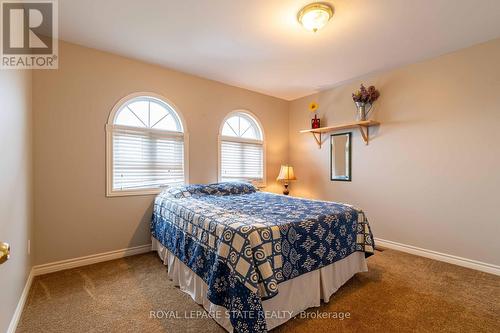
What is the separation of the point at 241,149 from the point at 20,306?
3.20 metres

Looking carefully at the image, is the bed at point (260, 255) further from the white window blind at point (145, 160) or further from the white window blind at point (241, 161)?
the white window blind at point (241, 161)

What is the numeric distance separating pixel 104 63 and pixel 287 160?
3460 millimetres

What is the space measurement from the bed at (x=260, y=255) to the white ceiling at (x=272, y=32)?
1.83 m

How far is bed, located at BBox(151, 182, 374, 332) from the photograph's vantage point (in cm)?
145

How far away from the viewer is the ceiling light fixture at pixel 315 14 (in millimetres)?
1968

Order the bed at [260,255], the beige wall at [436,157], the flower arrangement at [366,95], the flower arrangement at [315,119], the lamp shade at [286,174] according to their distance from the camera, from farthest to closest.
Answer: the lamp shade at [286,174]
the flower arrangement at [315,119]
the flower arrangement at [366,95]
the beige wall at [436,157]
the bed at [260,255]

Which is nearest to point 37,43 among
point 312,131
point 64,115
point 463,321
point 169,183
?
point 64,115

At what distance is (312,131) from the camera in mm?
4129

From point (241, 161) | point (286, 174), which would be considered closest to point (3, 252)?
point (241, 161)

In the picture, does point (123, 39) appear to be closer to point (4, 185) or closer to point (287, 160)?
point (4, 185)

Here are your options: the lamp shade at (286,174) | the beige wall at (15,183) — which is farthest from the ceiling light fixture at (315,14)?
the lamp shade at (286,174)

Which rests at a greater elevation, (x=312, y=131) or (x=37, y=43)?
(x=37, y=43)

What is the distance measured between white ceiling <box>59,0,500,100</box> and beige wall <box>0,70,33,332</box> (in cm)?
94

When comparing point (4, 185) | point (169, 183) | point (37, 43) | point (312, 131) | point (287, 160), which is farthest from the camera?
point (287, 160)
